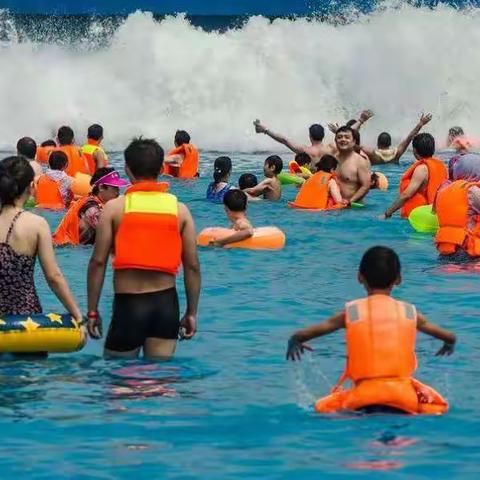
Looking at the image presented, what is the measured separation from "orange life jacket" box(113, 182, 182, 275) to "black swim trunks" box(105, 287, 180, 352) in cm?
18

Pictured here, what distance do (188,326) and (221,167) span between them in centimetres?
982

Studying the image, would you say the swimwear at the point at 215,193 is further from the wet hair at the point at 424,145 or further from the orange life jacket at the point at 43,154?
the wet hair at the point at 424,145

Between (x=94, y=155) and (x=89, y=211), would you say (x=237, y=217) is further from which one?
(x=94, y=155)

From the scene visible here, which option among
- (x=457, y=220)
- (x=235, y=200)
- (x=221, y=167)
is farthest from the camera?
(x=221, y=167)

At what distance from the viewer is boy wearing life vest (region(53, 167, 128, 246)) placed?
13.2 metres

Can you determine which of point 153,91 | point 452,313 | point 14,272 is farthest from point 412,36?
point 14,272

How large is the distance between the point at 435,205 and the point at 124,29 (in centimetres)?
2298

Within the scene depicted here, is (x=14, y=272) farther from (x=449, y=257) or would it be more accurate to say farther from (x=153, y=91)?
(x=153, y=91)

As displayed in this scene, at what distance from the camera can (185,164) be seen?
75.3ft

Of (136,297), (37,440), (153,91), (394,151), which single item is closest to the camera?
(37,440)

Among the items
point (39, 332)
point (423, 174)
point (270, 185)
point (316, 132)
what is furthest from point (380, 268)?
point (316, 132)

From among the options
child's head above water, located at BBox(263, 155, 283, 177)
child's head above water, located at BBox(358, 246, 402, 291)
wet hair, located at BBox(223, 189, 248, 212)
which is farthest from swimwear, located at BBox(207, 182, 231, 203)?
child's head above water, located at BBox(358, 246, 402, 291)

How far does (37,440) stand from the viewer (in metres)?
8.11

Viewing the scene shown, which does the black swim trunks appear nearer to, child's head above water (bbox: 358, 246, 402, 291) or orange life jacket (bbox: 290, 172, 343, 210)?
child's head above water (bbox: 358, 246, 402, 291)
